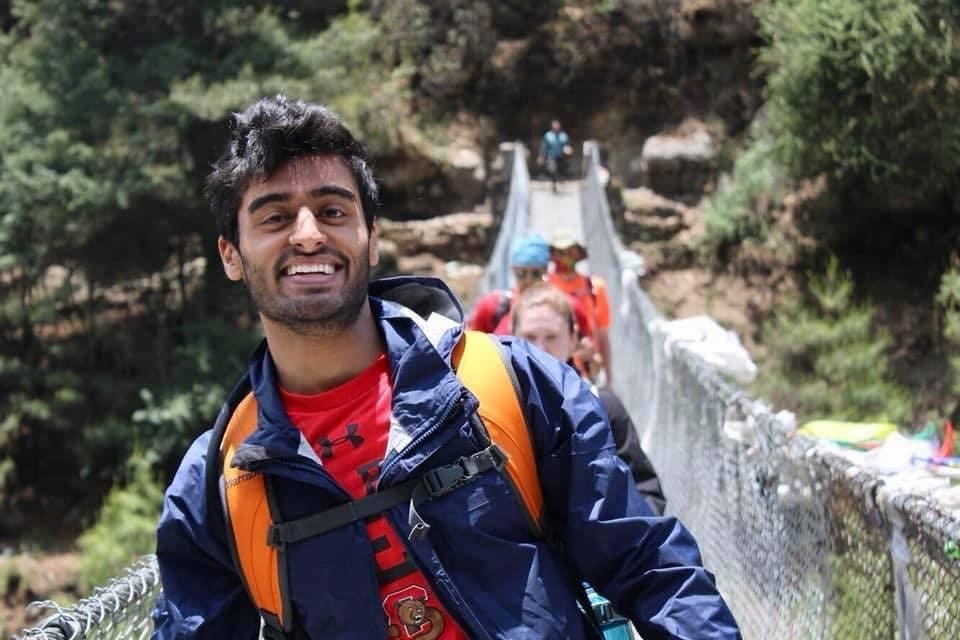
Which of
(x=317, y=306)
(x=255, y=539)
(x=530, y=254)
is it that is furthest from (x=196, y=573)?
(x=530, y=254)

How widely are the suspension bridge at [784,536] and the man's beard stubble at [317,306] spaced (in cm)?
57

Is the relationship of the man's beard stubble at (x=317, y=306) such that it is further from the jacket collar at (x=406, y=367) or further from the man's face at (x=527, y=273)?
the man's face at (x=527, y=273)

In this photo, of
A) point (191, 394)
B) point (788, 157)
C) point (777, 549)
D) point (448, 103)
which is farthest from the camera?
point (448, 103)

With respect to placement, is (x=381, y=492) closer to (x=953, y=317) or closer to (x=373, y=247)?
(x=373, y=247)

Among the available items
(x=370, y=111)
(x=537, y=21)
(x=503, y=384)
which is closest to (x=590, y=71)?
(x=537, y=21)

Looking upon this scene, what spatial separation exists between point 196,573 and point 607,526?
1.65 ft

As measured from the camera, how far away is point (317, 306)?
4.34ft

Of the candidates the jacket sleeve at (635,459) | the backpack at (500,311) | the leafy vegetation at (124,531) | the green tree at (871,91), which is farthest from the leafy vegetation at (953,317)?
the jacket sleeve at (635,459)

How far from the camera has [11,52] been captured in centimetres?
1372

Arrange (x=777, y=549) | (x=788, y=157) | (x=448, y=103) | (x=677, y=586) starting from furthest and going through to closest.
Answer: (x=448, y=103), (x=788, y=157), (x=777, y=549), (x=677, y=586)

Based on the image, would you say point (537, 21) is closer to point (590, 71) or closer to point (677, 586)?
point (590, 71)

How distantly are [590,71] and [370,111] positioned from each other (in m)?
6.08

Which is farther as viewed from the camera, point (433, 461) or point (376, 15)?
point (376, 15)

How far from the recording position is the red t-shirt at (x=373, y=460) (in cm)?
126
